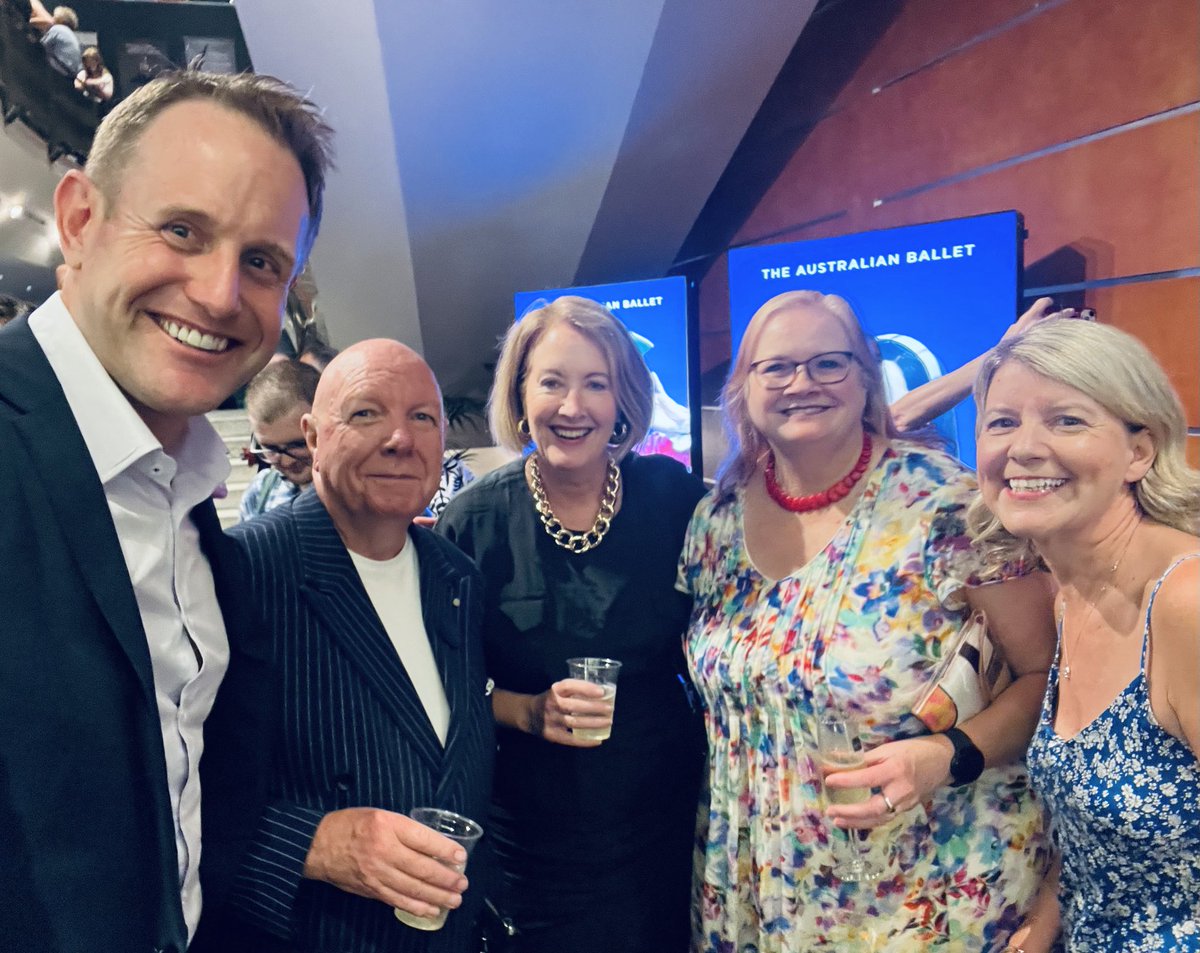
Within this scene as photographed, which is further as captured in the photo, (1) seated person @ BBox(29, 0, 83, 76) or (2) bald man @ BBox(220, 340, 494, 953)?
(1) seated person @ BBox(29, 0, 83, 76)

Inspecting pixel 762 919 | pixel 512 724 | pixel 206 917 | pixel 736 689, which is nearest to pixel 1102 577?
pixel 736 689

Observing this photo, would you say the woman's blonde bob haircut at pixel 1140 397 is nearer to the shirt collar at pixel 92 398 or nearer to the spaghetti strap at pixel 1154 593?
the spaghetti strap at pixel 1154 593

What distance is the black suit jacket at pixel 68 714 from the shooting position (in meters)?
0.83

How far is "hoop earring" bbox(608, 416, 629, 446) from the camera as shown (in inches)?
83.3

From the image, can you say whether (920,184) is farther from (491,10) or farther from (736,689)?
(736,689)

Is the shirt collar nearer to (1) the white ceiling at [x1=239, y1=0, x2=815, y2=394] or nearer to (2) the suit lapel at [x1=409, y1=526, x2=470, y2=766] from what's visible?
(2) the suit lapel at [x1=409, y1=526, x2=470, y2=766]

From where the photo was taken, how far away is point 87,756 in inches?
34.4

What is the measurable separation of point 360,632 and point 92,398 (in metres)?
0.63

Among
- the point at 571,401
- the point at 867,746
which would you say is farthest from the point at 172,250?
the point at 867,746

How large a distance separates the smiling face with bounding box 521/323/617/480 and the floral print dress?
0.57 meters

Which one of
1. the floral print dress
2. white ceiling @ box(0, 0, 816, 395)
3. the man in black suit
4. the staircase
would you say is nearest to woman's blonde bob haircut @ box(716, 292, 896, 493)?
the floral print dress

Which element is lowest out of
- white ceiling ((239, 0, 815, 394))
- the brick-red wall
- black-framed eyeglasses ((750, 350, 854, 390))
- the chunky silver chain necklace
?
the chunky silver chain necklace

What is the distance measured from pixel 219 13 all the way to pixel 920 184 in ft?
13.6

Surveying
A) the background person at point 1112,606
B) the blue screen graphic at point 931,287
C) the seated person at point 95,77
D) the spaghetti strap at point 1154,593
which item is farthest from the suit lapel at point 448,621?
the seated person at point 95,77
